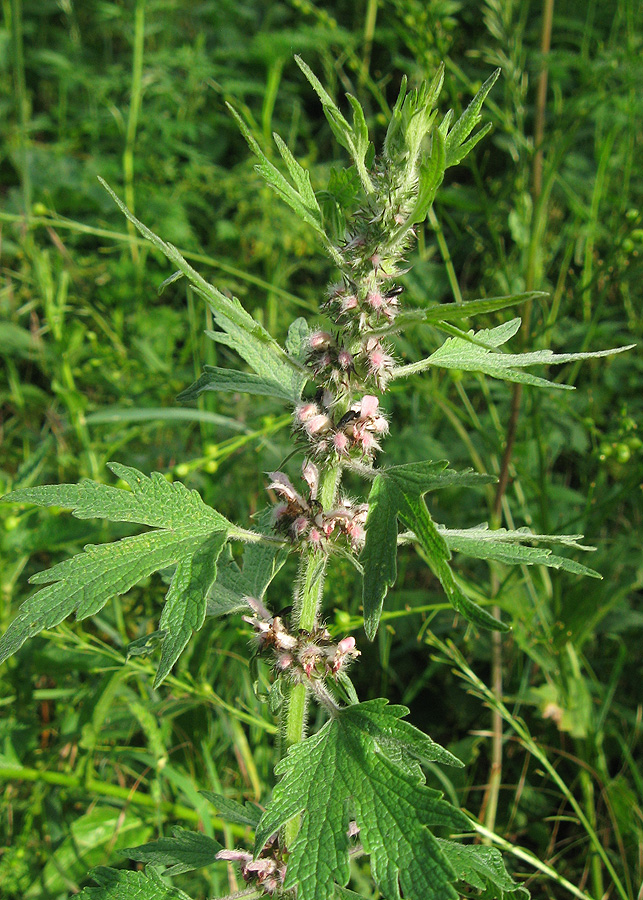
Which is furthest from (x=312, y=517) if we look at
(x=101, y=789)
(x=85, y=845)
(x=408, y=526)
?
(x=85, y=845)

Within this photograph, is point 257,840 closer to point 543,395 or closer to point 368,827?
point 368,827

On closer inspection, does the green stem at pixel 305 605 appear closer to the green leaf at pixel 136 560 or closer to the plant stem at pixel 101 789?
the green leaf at pixel 136 560

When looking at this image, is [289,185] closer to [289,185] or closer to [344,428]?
[289,185]

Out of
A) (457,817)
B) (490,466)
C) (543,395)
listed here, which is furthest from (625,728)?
(457,817)

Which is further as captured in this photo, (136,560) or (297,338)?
(297,338)

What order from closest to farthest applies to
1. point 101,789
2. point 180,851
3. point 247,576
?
point 180,851
point 247,576
point 101,789

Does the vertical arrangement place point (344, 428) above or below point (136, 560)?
above

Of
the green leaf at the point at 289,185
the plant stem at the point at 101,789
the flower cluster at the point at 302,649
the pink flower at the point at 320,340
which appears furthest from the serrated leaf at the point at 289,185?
the plant stem at the point at 101,789

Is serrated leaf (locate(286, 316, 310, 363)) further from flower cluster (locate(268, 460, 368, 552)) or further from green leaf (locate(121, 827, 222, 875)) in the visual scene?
green leaf (locate(121, 827, 222, 875))

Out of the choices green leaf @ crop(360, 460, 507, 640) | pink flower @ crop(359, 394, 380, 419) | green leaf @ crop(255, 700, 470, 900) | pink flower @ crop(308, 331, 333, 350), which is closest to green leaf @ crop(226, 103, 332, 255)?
pink flower @ crop(308, 331, 333, 350)

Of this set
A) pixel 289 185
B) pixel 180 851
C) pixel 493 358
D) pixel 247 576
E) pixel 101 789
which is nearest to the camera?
pixel 289 185

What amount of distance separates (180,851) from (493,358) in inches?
43.9

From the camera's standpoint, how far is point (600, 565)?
2537mm

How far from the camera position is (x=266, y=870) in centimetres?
136
